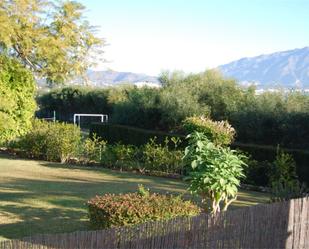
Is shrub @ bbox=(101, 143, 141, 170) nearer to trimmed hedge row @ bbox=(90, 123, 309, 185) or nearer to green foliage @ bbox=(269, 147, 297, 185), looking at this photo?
trimmed hedge row @ bbox=(90, 123, 309, 185)

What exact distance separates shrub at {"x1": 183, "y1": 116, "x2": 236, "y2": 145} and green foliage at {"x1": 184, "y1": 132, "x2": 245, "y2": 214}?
9.57m

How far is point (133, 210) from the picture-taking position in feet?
22.7

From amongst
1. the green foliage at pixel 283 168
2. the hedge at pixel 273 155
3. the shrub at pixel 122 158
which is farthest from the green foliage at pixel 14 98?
the hedge at pixel 273 155

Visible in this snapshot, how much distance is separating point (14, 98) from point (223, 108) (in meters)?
14.4

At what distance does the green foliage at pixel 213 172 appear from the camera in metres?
7.48

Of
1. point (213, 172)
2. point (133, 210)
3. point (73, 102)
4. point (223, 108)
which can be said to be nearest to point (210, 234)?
point (133, 210)

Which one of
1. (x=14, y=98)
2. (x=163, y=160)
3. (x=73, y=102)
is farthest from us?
(x=73, y=102)

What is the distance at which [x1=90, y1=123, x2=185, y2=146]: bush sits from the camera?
2046 centimetres

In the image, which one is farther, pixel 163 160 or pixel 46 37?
pixel 163 160

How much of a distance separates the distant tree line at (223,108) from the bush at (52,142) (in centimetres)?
486

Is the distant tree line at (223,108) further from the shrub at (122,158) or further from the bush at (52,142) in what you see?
the bush at (52,142)

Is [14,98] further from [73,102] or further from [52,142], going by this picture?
[73,102]

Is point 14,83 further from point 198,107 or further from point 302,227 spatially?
point 198,107

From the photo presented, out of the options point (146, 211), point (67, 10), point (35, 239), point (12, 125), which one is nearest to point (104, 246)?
point (35, 239)
